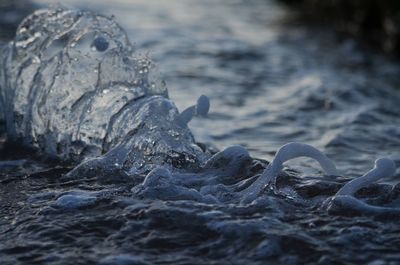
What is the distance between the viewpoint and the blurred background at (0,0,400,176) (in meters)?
5.69

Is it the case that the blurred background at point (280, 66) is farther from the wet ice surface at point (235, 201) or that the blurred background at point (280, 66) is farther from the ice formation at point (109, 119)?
the ice formation at point (109, 119)

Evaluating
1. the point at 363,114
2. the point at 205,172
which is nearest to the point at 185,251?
the point at 205,172

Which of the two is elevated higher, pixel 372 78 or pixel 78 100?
pixel 78 100

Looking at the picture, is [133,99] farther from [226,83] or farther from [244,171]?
[226,83]

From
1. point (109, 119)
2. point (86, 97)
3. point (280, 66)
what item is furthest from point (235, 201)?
point (280, 66)

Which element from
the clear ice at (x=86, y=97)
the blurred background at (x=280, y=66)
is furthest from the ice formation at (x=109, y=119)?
the blurred background at (x=280, y=66)

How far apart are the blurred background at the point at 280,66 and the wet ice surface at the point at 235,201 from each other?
0.03 metres

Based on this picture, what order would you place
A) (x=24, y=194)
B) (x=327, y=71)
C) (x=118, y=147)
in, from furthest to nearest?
(x=327, y=71) → (x=118, y=147) → (x=24, y=194)

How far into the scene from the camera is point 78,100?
4891mm

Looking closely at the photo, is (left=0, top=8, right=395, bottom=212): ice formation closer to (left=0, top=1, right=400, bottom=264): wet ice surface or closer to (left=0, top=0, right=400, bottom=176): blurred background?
(left=0, top=1, right=400, bottom=264): wet ice surface

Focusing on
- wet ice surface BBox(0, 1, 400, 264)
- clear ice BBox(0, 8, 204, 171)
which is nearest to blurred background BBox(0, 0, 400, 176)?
wet ice surface BBox(0, 1, 400, 264)

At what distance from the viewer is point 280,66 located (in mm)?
8133

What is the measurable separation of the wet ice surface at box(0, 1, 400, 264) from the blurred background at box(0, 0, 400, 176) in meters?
0.03

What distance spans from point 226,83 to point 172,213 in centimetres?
400
